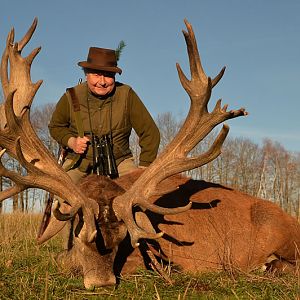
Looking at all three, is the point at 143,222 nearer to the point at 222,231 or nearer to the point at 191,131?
the point at 191,131

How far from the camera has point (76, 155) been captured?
23.4ft

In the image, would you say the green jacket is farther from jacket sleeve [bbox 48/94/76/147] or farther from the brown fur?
the brown fur

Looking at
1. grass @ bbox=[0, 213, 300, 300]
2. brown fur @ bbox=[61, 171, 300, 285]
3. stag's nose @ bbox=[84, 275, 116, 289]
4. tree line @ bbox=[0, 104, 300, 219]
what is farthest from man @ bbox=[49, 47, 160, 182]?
tree line @ bbox=[0, 104, 300, 219]

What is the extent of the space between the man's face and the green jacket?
0.15m

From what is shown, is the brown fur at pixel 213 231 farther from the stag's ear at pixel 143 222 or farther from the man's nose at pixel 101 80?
the man's nose at pixel 101 80

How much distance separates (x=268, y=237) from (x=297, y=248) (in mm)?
379

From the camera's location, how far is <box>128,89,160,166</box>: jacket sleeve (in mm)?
7324

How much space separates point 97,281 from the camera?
183 inches

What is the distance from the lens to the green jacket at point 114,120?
720 cm

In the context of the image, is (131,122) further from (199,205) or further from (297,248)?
(297,248)

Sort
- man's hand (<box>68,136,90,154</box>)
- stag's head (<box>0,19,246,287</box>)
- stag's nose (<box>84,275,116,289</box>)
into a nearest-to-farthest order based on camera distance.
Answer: stag's nose (<box>84,275,116,289</box>) < stag's head (<box>0,19,246,287</box>) < man's hand (<box>68,136,90,154</box>)

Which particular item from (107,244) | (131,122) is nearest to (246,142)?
(131,122)

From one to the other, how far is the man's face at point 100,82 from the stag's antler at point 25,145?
4.20ft

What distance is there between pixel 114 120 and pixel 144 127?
1.55 ft
